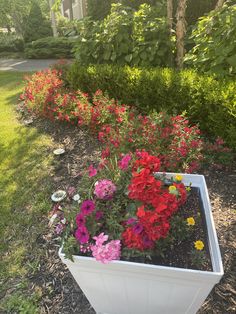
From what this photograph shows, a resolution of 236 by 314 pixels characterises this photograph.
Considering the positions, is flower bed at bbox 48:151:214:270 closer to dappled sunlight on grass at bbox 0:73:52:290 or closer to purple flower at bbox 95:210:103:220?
purple flower at bbox 95:210:103:220

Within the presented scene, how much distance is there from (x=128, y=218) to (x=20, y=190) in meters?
2.35

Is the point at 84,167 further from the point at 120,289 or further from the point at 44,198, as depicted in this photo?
the point at 120,289

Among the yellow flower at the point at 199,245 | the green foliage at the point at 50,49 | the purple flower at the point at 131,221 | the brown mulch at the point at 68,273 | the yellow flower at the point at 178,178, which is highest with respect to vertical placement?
the green foliage at the point at 50,49

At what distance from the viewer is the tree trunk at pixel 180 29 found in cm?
469

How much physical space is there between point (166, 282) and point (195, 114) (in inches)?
107

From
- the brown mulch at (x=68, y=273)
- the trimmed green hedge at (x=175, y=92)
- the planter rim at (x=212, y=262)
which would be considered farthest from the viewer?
the trimmed green hedge at (x=175, y=92)

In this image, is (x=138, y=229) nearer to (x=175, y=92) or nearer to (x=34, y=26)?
(x=175, y=92)

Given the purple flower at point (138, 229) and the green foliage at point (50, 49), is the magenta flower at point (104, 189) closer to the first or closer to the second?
the purple flower at point (138, 229)

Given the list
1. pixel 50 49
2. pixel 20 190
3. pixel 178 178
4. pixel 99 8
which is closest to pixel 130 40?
pixel 20 190

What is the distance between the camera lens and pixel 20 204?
349 centimetres

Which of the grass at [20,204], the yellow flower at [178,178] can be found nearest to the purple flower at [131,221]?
the yellow flower at [178,178]

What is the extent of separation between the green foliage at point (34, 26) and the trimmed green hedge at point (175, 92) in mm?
16005

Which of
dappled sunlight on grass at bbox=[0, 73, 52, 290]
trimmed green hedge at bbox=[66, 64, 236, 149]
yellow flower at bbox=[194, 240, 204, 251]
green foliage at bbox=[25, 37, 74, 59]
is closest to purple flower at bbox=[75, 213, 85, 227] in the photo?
yellow flower at bbox=[194, 240, 204, 251]

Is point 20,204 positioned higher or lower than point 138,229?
lower
